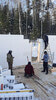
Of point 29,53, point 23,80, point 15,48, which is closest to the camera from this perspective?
point 23,80

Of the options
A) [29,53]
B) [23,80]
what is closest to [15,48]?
[29,53]

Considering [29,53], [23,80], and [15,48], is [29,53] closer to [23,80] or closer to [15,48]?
[15,48]

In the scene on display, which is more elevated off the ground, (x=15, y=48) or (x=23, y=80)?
(x=15, y=48)

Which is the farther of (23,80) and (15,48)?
(15,48)

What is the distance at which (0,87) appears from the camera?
17.7 ft

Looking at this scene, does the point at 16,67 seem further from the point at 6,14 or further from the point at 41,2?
the point at 41,2

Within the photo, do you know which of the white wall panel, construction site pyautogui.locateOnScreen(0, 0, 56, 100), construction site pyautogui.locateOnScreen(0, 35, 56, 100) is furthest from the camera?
the white wall panel

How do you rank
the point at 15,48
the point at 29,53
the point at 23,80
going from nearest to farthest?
the point at 23,80 < the point at 15,48 < the point at 29,53

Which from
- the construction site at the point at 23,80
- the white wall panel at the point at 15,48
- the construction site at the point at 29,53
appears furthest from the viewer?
the white wall panel at the point at 15,48

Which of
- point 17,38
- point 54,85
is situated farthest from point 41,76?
point 17,38

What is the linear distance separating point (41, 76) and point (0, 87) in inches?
182

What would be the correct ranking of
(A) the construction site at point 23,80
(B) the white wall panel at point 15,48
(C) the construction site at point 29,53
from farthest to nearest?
(B) the white wall panel at point 15,48 → (C) the construction site at point 29,53 → (A) the construction site at point 23,80

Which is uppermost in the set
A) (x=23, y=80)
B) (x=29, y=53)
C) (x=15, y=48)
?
(x=15, y=48)

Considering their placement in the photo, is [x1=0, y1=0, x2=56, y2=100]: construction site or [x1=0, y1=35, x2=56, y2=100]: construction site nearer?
[x1=0, y1=35, x2=56, y2=100]: construction site
